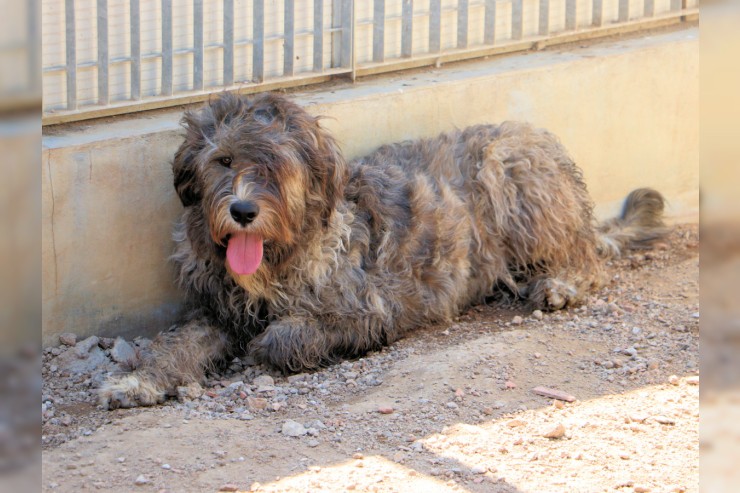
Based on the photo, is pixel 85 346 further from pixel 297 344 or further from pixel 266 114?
pixel 266 114

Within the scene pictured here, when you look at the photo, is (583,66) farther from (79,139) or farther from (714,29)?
(714,29)

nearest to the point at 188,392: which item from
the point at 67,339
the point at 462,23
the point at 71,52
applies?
the point at 67,339

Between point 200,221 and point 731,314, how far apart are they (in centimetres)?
414

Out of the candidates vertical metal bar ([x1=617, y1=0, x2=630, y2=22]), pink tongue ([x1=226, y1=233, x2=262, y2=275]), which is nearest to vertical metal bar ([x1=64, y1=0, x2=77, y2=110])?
pink tongue ([x1=226, y1=233, x2=262, y2=275])

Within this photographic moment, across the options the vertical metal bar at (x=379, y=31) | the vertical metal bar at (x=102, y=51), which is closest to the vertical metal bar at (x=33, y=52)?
the vertical metal bar at (x=102, y=51)

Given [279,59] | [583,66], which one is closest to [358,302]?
[279,59]

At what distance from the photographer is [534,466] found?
14.2 ft

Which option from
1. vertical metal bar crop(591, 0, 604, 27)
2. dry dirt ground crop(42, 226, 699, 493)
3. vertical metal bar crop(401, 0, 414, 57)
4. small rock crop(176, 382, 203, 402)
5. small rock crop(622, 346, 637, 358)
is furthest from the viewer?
vertical metal bar crop(591, 0, 604, 27)

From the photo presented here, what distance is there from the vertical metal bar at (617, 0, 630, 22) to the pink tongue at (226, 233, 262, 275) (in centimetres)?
411

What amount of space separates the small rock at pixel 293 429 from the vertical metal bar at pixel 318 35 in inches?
113

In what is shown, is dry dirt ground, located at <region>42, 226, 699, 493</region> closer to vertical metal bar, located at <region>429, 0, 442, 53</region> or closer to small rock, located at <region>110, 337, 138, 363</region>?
small rock, located at <region>110, 337, 138, 363</region>

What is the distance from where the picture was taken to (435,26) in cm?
730

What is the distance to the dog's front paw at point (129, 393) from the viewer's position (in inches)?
202

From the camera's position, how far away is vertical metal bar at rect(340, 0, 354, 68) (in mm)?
6832
